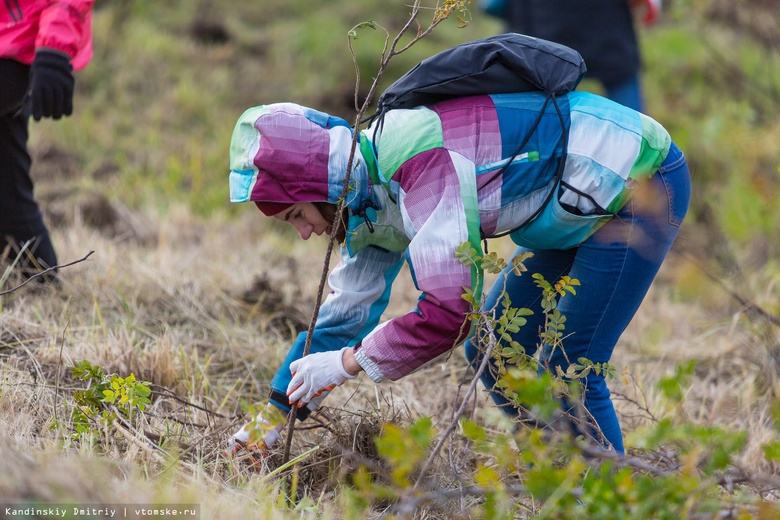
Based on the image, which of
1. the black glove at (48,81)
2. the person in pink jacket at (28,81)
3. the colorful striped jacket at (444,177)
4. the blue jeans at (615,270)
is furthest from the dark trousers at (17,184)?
the blue jeans at (615,270)

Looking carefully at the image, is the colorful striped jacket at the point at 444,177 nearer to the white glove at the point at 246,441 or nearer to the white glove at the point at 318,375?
the white glove at the point at 318,375

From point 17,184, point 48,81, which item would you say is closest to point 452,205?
point 48,81

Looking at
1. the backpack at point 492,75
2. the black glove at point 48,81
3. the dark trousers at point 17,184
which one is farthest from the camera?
the dark trousers at point 17,184

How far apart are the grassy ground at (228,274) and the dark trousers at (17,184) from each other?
0.17m

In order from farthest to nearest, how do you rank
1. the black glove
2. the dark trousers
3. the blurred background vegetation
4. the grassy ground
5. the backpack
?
1. the blurred background vegetation
2. the dark trousers
3. the black glove
4. the grassy ground
5. the backpack

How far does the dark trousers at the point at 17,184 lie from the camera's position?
10.1ft

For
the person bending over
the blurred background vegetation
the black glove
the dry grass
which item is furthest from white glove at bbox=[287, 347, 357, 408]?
the blurred background vegetation

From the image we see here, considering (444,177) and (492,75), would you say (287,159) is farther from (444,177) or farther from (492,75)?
(492,75)

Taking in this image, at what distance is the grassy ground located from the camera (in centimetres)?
227

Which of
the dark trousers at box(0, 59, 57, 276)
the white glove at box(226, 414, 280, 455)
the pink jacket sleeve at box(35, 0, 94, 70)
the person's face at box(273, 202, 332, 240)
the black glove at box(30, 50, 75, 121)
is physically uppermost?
the pink jacket sleeve at box(35, 0, 94, 70)

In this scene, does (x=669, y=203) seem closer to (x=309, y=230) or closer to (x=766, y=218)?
(x=309, y=230)

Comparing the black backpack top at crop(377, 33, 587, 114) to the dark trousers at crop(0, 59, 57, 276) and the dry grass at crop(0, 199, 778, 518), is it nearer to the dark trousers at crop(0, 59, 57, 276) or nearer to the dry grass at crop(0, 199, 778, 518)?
the dry grass at crop(0, 199, 778, 518)

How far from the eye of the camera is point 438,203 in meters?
2.00

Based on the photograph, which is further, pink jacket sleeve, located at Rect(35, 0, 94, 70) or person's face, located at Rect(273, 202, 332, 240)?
pink jacket sleeve, located at Rect(35, 0, 94, 70)
